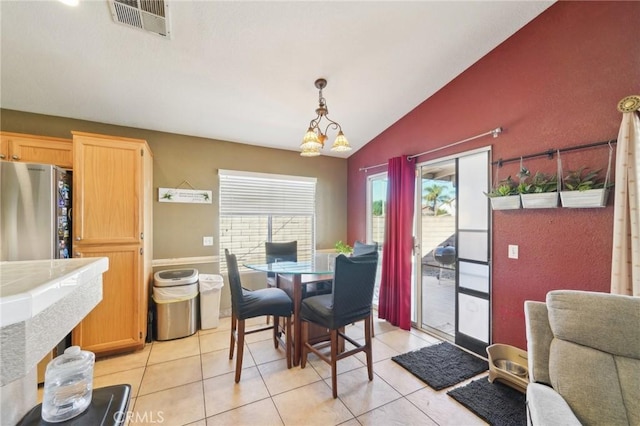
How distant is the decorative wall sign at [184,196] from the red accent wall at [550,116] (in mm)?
3013

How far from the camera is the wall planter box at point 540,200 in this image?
1.99 meters

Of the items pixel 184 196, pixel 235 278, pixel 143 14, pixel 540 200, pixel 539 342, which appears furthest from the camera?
pixel 184 196

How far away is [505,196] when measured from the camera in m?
2.27

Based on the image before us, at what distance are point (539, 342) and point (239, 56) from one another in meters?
2.87

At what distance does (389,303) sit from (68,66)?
4.03 m

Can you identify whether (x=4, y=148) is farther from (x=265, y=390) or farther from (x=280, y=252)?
(x=265, y=390)

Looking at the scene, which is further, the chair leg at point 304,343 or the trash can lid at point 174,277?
the trash can lid at point 174,277

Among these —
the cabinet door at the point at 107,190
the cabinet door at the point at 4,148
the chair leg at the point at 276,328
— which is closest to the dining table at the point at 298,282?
the chair leg at the point at 276,328

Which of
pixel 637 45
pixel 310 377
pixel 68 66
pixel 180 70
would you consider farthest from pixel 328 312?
pixel 68 66

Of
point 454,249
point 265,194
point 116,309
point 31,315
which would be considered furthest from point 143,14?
point 454,249

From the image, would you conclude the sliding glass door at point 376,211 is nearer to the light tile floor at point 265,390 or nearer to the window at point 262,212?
the window at point 262,212

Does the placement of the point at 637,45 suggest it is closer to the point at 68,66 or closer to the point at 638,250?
the point at 638,250

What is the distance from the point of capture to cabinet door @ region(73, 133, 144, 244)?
2445mm

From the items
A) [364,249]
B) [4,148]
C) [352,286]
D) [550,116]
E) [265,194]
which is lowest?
[352,286]
